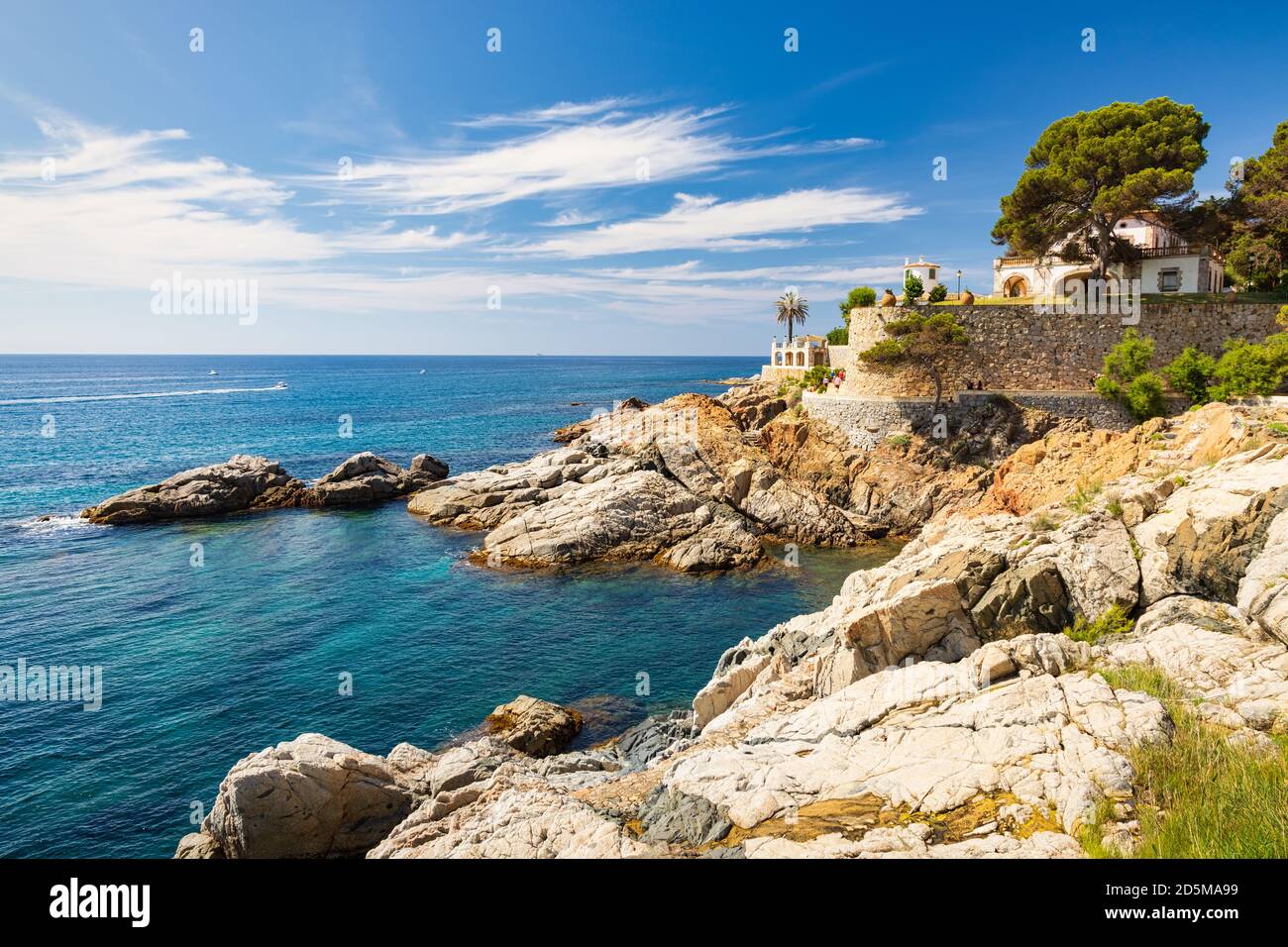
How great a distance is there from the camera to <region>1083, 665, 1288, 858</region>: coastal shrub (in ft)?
22.9

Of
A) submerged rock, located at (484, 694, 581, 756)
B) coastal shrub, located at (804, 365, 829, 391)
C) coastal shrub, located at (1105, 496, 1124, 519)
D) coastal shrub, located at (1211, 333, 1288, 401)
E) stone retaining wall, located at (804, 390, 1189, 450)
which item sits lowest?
submerged rock, located at (484, 694, 581, 756)

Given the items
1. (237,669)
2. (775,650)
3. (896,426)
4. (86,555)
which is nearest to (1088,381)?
(896,426)

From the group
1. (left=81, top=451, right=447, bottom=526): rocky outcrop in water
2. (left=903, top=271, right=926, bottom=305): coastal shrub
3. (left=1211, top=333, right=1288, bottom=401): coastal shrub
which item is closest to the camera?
(left=1211, top=333, right=1288, bottom=401): coastal shrub

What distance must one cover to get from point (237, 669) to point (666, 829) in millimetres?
21322

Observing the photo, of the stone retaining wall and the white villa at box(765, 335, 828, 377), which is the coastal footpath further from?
the white villa at box(765, 335, 828, 377)

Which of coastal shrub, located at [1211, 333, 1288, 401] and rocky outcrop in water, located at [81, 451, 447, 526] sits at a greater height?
coastal shrub, located at [1211, 333, 1288, 401]

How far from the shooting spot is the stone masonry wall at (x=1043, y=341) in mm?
43312

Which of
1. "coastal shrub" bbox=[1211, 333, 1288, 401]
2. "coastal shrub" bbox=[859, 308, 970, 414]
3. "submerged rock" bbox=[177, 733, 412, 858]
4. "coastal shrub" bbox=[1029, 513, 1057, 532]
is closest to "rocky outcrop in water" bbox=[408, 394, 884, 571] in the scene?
"coastal shrub" bbox=[859, 308, 970, 414]

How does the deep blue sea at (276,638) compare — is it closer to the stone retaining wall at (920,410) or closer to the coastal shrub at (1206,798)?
the stone retaining wall at (920,410)

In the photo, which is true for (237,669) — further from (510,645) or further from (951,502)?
(951,502)

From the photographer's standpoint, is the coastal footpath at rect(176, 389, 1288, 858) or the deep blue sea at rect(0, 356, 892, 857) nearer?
the coastal footpath at rect(176, 389, 1288, 858)

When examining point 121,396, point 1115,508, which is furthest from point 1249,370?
point 121,396

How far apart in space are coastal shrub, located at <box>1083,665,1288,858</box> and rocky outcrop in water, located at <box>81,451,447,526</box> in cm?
5143

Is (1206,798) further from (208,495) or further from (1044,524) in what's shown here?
(208,495)
